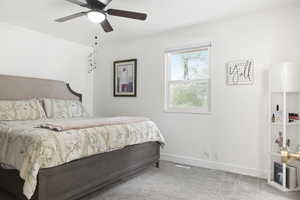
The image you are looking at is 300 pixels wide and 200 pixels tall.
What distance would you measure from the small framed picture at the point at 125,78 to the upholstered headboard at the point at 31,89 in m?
0.92

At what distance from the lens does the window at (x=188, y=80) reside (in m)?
3.57

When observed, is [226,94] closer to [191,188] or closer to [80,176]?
[191,188]

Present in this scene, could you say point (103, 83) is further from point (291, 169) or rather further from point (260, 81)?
point (291, 169)

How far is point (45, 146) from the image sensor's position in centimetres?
182

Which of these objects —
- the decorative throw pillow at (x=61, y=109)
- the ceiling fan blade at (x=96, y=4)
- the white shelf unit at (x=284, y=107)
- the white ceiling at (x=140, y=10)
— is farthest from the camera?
the decorative throw pillow at (x=61, y=109)

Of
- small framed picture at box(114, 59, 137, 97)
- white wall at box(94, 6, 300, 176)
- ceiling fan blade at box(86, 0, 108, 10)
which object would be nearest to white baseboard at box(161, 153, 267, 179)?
white wall at box(94, 6, 300, 176)

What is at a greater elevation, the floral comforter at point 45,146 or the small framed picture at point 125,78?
the small framed picture at point 125,78

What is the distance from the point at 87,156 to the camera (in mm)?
2229

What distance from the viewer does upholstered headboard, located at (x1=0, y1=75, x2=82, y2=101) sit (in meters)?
3.38

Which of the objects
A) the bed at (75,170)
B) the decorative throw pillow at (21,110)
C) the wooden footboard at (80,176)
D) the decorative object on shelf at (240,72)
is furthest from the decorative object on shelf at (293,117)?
the decorative throw pillow at (21,110)

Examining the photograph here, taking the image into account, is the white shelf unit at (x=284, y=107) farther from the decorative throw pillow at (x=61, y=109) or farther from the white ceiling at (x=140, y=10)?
the decorative throw pillow at (x=61, y=109)

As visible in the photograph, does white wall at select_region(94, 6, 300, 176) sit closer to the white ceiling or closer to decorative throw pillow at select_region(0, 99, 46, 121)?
the white ceiling

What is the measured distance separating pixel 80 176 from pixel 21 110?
1660 millimetres

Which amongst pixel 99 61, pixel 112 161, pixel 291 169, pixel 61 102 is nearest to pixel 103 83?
pixel 99 61
